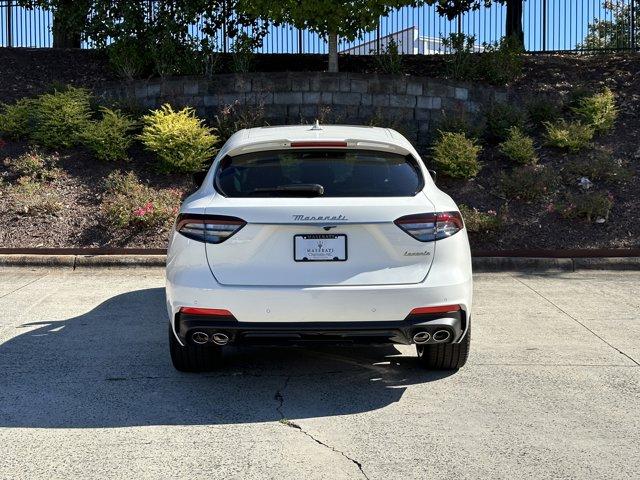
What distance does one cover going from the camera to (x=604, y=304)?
877 centimetres

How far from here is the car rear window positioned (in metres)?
5.68

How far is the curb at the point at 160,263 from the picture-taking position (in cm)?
1095

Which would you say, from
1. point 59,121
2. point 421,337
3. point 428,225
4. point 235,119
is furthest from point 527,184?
point 421,337

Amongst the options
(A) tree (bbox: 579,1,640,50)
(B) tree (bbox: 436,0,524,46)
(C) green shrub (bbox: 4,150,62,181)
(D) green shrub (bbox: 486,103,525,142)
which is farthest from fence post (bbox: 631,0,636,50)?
(C) green shrub (bbox: 4,150,62,181)

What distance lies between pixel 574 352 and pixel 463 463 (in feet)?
8.64

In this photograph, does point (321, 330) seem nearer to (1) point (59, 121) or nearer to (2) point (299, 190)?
(2) point (299, 190)

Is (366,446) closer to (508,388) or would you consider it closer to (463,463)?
(463,463)

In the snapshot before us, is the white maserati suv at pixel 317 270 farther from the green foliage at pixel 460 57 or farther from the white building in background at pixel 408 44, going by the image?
the white building in background at pixel 408 44

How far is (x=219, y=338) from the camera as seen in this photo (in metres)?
5.47

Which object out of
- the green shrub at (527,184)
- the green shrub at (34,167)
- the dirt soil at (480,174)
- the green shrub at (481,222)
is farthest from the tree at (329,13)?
the green shrub at (481,222)

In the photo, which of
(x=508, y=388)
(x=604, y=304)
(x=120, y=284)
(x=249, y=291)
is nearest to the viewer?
(x=249, y=291)

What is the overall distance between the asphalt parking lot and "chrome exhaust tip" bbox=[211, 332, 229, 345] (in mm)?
373

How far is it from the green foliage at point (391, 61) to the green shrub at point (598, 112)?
332 centimetres

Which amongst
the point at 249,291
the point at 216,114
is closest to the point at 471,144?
the point at 216,114
